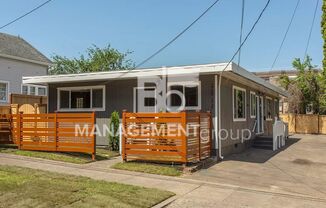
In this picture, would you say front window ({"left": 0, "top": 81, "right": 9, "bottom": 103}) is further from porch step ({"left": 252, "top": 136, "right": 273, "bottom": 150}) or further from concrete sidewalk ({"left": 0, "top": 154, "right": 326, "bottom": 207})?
porch step ({"left": 252, "top": 136, "right": 273, "bottom": 150})

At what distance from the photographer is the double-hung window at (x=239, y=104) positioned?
13.8 m

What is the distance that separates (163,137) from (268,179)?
10.1 feet

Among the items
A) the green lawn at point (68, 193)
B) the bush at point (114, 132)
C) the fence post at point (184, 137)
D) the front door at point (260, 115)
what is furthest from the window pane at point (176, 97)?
the front door at point (260, 115)

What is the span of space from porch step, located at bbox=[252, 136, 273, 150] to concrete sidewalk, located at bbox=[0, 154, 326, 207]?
337 inches

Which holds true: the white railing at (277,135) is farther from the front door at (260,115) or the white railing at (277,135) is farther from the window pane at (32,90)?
the window pane at (32,90)

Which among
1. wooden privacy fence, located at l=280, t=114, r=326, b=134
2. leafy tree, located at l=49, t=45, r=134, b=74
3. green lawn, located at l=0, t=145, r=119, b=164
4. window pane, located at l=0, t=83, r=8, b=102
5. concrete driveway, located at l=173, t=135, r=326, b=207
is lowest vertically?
concrete driveway, located at l=173, t=135, r=326, b=207

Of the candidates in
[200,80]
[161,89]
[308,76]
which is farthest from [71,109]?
[308,76]

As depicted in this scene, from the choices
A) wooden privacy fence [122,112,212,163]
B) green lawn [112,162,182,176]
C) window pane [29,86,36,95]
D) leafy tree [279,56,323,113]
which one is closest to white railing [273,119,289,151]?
wooden privacy fence [122,112,212,163]

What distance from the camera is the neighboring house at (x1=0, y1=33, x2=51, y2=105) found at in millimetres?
21000

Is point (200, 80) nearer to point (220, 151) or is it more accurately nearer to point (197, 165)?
point (220, 151)

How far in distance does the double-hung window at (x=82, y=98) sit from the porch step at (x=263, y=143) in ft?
24.6

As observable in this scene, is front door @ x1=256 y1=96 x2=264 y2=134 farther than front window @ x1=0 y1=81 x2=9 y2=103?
No

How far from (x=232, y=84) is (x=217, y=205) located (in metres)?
7.91

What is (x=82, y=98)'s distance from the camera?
14.5 metres
